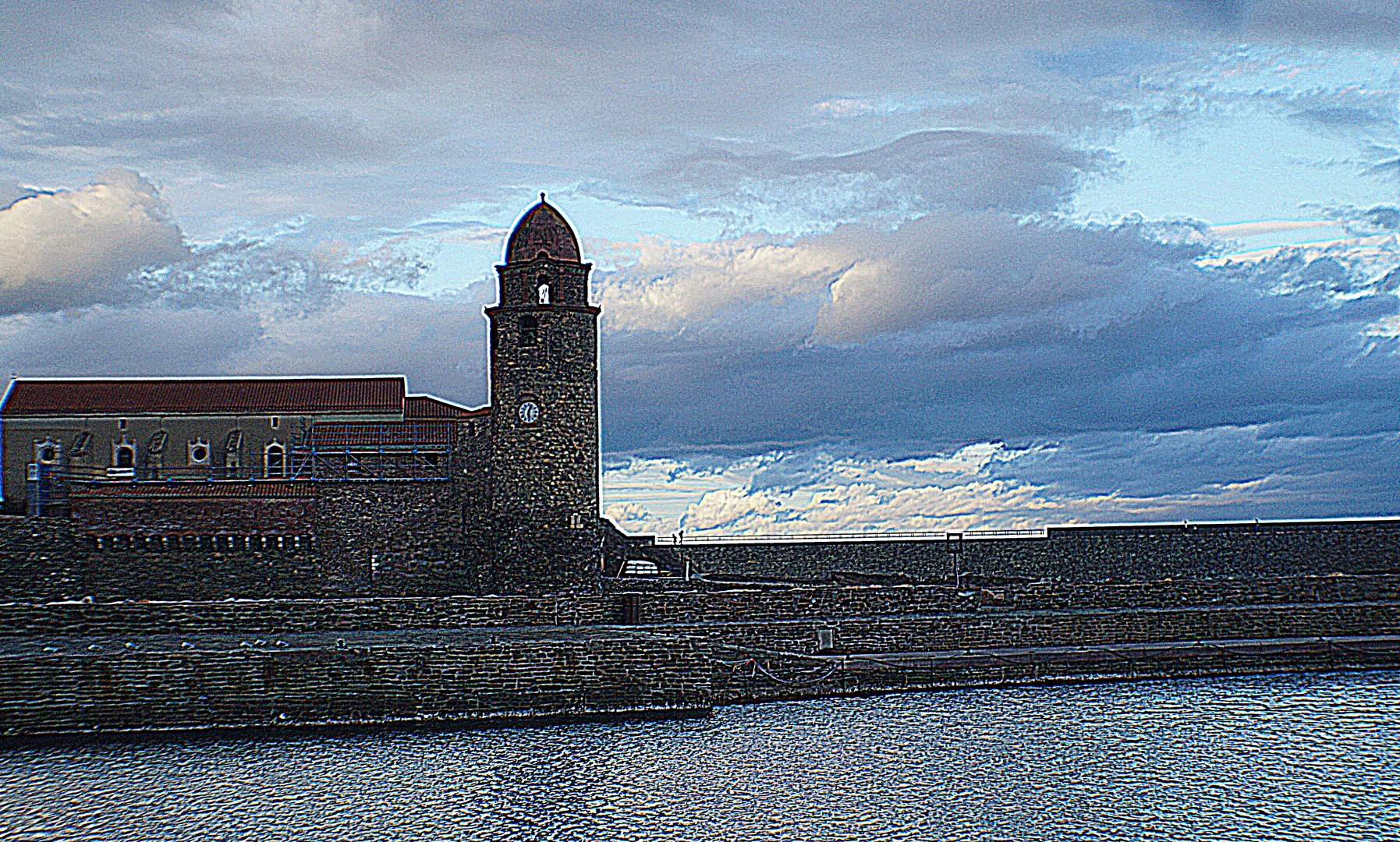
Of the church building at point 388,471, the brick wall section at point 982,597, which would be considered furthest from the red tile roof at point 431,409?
the brick wall section at point 982,597

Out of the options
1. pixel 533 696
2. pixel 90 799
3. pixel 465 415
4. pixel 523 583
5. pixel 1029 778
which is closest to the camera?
pixel 90 799

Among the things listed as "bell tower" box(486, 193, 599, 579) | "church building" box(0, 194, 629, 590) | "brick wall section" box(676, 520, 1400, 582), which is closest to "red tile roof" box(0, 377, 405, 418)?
"church building" box(0, 194, 629, 590)

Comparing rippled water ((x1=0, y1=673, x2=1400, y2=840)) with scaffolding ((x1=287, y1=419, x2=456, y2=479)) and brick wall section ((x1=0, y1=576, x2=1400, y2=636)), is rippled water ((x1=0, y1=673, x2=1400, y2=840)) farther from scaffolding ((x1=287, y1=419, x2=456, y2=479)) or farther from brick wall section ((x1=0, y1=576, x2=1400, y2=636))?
scaffolding ((x1=287, y1=419, x2=456, y2=479))

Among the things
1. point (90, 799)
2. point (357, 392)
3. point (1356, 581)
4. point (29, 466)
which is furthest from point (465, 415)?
point (1356, 581)

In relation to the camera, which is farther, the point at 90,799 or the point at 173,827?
the point at 90,799

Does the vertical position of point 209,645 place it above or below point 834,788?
above

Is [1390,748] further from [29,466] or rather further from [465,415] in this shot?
[29,466]

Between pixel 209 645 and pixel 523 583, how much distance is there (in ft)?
34.9

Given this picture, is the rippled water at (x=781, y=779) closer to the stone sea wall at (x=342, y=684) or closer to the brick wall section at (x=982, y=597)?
the stone sea wall at (x=342, y=684)

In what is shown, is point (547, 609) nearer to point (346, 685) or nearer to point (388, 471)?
point (346, 685)

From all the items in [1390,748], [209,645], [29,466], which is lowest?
[1390,748]

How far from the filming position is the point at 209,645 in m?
24.8

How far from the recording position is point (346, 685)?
77.3 feet

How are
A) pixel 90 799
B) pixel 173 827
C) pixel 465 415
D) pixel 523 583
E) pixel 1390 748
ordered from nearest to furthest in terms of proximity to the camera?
pixel 173 827, pixel 90 799, pixel 1390 748, pixel 523 583, pixel 465 415
